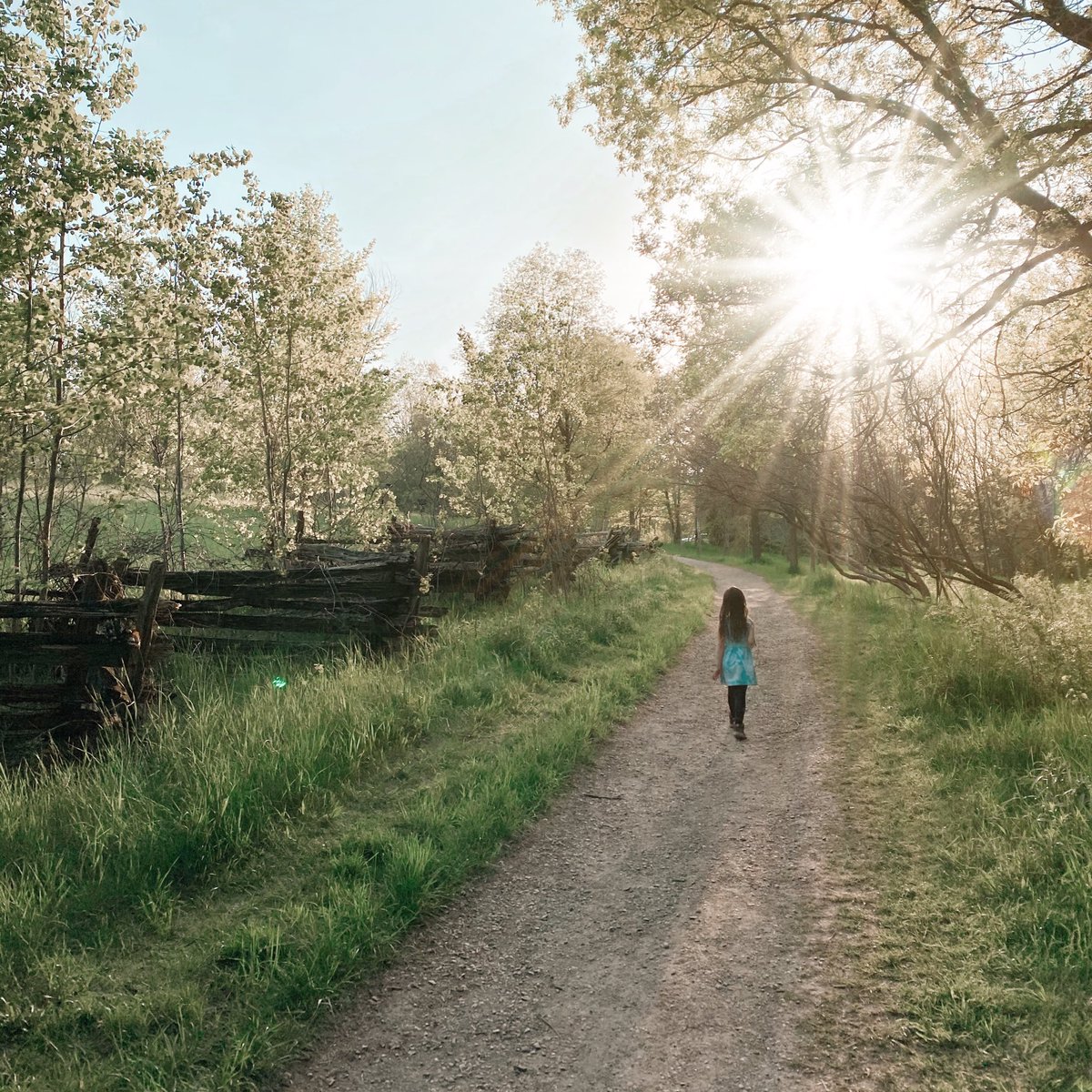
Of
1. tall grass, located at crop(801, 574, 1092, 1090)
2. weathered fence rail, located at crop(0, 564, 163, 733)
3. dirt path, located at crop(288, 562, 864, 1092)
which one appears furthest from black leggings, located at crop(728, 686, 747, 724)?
weathered fence rail, located at crop(0, 564, 163, 733)

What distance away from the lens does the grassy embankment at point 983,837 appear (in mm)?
3354

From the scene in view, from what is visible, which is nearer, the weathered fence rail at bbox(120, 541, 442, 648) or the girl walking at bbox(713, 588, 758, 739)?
the girl walking at bbox(713, 588, 758, 739)

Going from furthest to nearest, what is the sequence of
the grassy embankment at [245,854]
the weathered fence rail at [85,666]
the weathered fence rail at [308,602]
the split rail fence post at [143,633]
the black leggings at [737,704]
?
1. the weathered fence rail at [308,602]
2. the black leggings at [737,704]
3. the split rail fence post at [143,633]
4. the weathered fence rail at [85,666]
5. the grassy embankment at [245,854]

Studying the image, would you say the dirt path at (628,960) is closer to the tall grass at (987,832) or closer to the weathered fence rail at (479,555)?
the tall grass at (987,832)

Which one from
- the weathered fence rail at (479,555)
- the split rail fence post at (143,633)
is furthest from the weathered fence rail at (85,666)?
the weathered fence rail at (479,555)

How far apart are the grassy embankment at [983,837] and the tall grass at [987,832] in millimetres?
11

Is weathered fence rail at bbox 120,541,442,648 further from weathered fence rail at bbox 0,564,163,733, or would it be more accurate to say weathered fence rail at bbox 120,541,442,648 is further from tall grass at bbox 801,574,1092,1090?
tall grass at bbox 801,574,1092,1090

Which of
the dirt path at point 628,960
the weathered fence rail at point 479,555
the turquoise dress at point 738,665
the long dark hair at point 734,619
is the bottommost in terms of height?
the dirt path at point 628,960

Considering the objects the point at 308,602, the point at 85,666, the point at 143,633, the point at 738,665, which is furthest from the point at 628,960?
the point at 308,602

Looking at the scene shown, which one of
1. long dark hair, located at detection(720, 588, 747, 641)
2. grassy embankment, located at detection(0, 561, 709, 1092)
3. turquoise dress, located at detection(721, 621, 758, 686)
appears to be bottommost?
grassy embankment, located at detection(0, 561, 709, 1092)

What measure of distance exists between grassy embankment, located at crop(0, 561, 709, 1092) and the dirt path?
34 cm

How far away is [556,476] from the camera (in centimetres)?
1666

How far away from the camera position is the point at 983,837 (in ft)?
16.6

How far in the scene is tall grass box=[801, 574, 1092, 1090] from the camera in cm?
337
